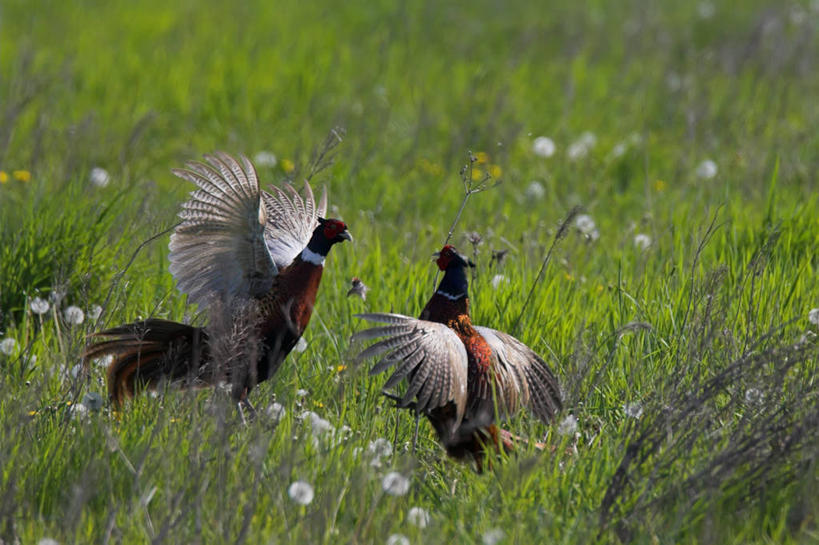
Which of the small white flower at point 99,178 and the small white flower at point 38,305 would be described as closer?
the small white flower at point 38,305

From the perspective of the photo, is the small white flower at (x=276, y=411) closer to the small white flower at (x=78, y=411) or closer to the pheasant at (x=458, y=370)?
the pheasant at (x=458, y=370)

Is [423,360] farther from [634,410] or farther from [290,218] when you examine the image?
[290,218]

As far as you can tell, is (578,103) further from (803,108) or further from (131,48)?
(131,48)

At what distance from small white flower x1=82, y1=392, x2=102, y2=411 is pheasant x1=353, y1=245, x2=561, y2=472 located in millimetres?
906

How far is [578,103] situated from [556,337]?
14.8 ft

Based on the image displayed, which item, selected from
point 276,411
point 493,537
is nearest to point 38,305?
point 276,411

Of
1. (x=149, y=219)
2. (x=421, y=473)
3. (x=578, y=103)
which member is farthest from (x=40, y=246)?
(x=578, y=103)

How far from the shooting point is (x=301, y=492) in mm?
2887

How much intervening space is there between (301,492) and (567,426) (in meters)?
0.98

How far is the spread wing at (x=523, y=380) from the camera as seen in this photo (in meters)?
3.69

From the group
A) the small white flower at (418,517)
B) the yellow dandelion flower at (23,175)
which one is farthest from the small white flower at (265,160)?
the small white flower at (418,517)

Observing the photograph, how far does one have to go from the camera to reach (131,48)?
900 cm

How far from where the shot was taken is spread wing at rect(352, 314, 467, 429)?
3.37 metres

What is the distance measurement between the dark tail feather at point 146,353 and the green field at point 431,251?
106 millimetres
